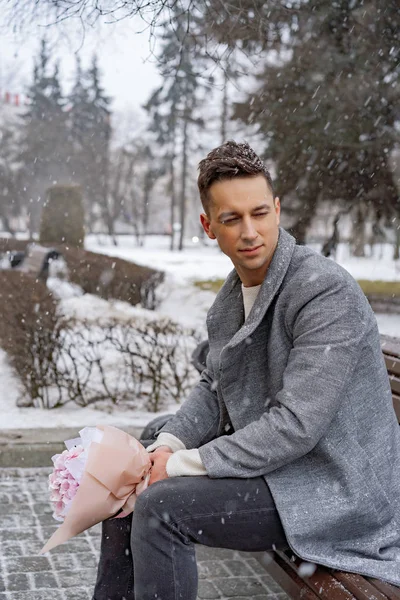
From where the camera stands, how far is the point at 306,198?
671 inches

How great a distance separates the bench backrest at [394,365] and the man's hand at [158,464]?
4.55 feet

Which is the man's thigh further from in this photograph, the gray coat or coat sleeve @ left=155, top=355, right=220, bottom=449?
coat sleeve @ left=155, top=355, right=220, bottom=449

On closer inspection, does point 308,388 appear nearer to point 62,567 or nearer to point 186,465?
point 186,465

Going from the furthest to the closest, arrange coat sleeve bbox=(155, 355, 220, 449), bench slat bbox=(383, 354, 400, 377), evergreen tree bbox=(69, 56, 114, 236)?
evergreen tree bbox=(69, 56, 114, 236) < bench slat bbox=(383, 354, 400, 377) < coat sleeve bbox=(155, 355, 220, 449)

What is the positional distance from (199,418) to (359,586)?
1000 millimetres

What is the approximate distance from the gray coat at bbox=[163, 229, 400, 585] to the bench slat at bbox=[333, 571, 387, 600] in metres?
0.03

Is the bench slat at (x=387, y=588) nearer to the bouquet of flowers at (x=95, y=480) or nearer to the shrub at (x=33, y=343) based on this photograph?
the bouquet of flowers at (x=95, y=480)

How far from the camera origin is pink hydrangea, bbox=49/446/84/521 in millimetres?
2770

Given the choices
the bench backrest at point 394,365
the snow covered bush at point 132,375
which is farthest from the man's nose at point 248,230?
the snow covered bush at point 132,375

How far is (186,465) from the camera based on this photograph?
2781 mm

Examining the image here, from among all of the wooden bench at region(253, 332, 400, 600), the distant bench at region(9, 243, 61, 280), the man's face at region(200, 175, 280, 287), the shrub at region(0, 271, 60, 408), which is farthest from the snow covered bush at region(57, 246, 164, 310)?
the man's face at region(200, 175, 280, 287)

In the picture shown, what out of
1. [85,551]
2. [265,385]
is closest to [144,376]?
[85,551]

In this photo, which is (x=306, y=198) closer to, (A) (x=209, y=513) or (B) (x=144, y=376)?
(B) (x=144, y=376)

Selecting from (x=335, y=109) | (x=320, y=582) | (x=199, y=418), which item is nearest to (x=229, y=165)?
(x=199, y=418)
